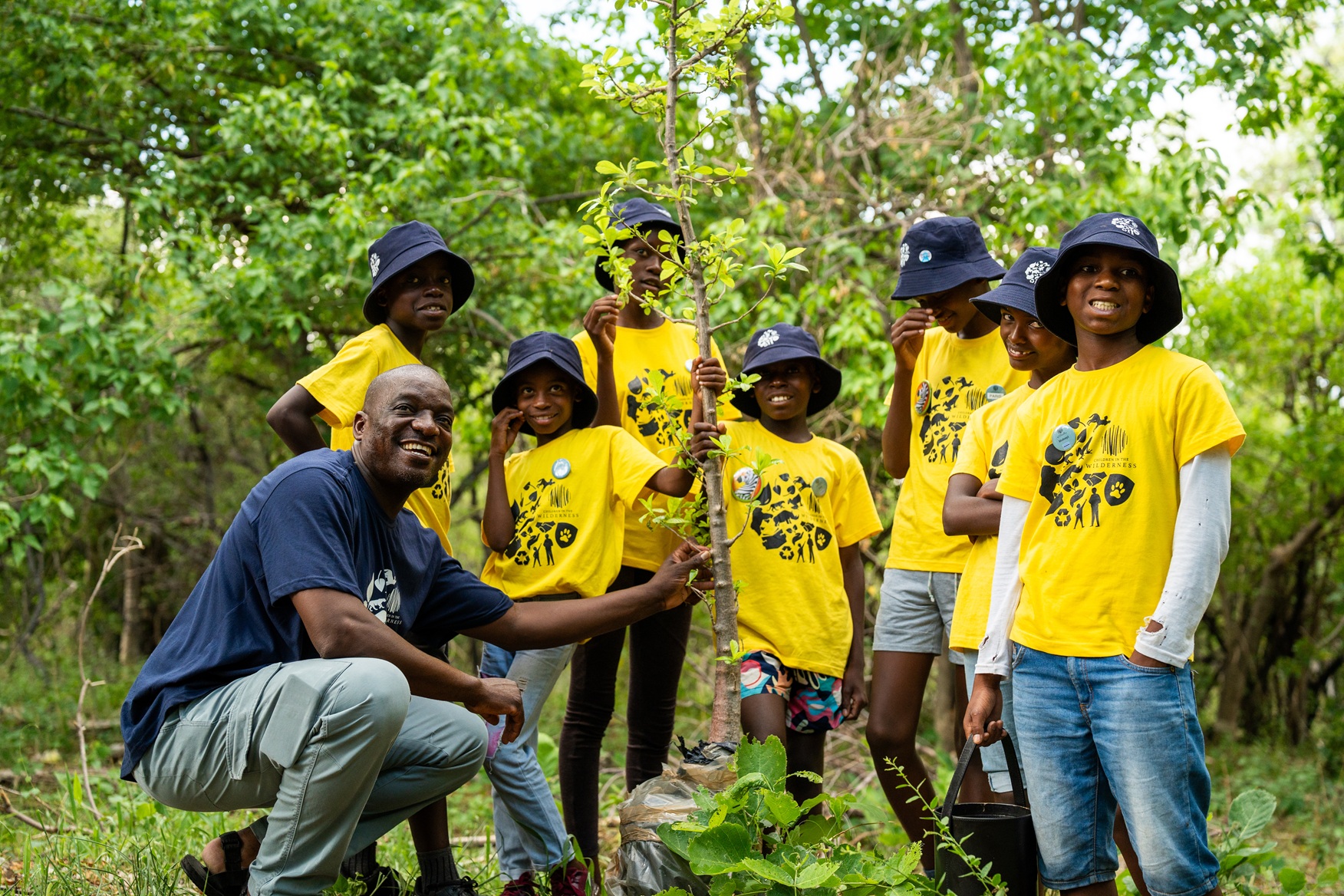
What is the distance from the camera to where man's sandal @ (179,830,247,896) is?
111 inches

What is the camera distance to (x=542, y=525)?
3492mm

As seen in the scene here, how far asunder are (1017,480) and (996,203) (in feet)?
12.9

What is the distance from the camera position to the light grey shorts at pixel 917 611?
3355mm

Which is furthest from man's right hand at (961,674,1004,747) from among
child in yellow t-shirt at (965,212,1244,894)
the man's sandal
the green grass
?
the man's sandal

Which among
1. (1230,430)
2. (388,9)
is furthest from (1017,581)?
(388,9)

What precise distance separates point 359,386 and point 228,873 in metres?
1.37

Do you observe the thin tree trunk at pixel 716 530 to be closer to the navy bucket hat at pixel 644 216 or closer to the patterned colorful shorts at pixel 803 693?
the patterned colorful shorts at pixel 803 693

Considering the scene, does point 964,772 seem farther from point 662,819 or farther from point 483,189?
point 483,189

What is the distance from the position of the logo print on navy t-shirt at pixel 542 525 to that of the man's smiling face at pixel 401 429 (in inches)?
25.1

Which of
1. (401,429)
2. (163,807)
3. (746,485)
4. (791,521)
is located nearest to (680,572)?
(746,485)

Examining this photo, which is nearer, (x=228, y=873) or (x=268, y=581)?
(x=268, y=581)

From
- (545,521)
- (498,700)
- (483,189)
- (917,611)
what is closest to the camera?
(498,700)

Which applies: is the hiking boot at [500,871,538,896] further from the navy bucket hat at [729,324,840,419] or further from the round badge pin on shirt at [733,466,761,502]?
the navy bucket hat at [729,324,840,419]

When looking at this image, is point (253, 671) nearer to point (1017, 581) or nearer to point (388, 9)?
point (1017, 581)
